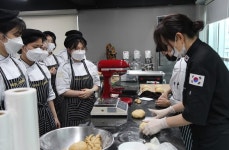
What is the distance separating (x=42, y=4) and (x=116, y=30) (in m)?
1.73

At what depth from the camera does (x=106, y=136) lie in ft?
4.00

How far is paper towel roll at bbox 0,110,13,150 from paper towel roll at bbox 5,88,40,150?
2 centimetres

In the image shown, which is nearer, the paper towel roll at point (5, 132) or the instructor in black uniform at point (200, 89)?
the paper towel roll at point (5, 132)

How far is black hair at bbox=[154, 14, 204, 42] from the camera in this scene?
1290 millimetres

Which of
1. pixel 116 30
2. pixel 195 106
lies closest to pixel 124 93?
pixel 195 106

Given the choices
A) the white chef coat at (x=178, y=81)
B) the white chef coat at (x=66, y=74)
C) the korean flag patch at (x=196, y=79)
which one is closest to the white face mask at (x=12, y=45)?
the white chef coat at (x=66, y=74)

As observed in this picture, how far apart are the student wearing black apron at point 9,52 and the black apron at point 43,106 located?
34 cm

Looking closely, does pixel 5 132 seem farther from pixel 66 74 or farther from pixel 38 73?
pixel 66 74

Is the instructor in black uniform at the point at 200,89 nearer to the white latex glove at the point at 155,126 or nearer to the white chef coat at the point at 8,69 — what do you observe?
the white latex glove at the point at 155,126

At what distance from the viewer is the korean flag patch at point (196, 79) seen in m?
1.18

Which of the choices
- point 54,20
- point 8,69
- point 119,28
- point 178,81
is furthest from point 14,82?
point 54,20

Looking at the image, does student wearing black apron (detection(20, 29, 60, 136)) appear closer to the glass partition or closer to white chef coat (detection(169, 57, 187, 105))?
white chef coat (detection(169, 57, 187, 105))

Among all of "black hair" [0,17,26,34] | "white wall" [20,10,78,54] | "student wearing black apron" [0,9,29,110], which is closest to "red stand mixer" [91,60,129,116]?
"student wearing black apron" [0,9,29,110]

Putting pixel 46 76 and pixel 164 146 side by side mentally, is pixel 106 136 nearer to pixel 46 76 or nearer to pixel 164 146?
pixel 164 146
